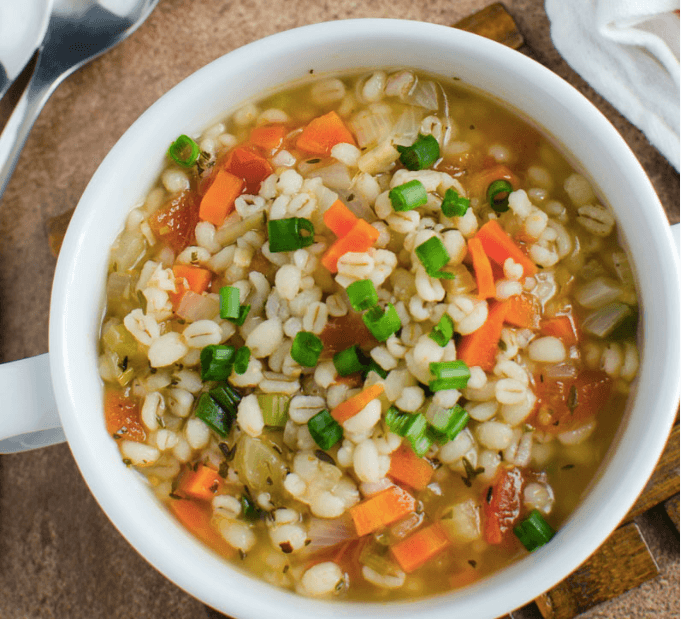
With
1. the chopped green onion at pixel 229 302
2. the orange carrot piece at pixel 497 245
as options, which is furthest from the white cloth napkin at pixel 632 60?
the chopped green onion at pixel 229 302

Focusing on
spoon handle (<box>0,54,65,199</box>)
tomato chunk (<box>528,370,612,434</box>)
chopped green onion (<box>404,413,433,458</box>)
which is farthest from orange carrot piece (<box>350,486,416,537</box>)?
spoon handle (<box>0,54,65,199</box>)

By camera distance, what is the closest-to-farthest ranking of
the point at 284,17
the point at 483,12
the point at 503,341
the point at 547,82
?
the point at 547,82
the point at 503,341
the point at 483,12
the point at 284,17

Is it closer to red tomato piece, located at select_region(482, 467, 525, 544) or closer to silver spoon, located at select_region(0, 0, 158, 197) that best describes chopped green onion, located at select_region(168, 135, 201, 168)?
silver spoon, located at select_region(0, 0, 158, 197)

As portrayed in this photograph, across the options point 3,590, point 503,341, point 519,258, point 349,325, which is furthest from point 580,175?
point 3,590

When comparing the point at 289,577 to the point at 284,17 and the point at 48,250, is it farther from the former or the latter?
the point at 284,17

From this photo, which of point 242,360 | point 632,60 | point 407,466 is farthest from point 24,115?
point 632,60

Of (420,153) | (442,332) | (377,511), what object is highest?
(420,153)

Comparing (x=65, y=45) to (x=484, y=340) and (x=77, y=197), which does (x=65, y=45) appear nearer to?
(x=77, y=197)
